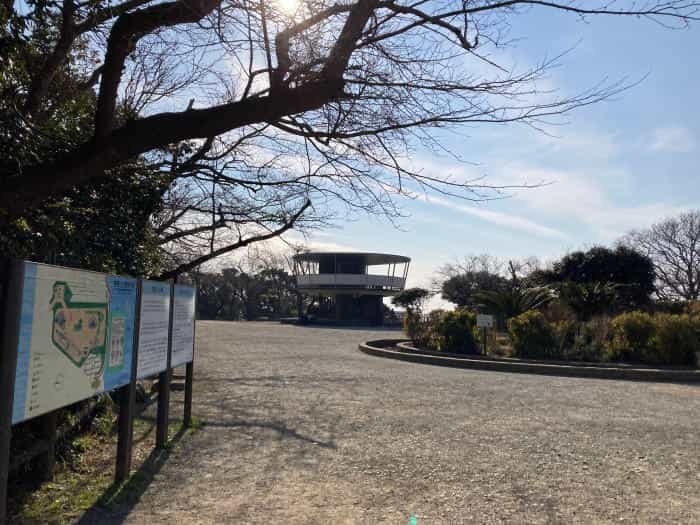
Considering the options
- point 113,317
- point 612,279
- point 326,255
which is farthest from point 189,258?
point 326,255

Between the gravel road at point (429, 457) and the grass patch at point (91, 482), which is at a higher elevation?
the gravel road at point (429, 457)

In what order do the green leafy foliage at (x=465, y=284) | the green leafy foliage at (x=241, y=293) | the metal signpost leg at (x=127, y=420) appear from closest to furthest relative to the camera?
the metal signpost leg at (x=127, y=420) → the green leafy foliage at (x=465, y=284) → the green leafy foliage at (x=241, y=293)

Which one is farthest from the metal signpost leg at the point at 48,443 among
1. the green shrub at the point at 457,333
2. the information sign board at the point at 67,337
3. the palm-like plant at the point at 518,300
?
the palm-like plant at the point at 518,300

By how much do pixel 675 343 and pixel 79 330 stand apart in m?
14.0

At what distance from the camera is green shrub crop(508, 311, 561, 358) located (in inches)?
601

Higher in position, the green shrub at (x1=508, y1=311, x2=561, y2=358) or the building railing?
the building railing

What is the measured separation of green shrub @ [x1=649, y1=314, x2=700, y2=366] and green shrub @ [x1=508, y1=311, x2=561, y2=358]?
7.69 feet

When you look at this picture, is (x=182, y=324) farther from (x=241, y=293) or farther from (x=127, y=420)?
(x=241, y=293)

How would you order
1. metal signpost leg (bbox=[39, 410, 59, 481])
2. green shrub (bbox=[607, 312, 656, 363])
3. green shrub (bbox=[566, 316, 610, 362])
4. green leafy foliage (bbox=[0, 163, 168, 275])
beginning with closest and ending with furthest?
1. metal signpost leg (bbox=[39, 410, 59, 481])
2. green leafy foliage (bbox=[0, 163, 168, 275])
3. green shrub (bbox=[607, 312, 656, 363])
4. green shrub (bbox=[566, 316, 610, 362])

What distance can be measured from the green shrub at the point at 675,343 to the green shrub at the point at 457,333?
4.69 m

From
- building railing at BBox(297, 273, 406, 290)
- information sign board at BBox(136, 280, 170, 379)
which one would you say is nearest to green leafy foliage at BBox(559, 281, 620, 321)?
information sign board at BBox(136, 280, 170, 379)

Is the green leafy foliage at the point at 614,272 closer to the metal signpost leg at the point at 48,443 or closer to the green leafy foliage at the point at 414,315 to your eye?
the green leafy foliage at the point at 414,315

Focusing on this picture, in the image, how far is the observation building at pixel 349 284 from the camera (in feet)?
159

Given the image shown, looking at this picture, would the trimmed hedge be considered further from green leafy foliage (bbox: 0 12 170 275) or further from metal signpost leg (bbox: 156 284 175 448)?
metal signpost leg (bbox: 156 284 175 448)
